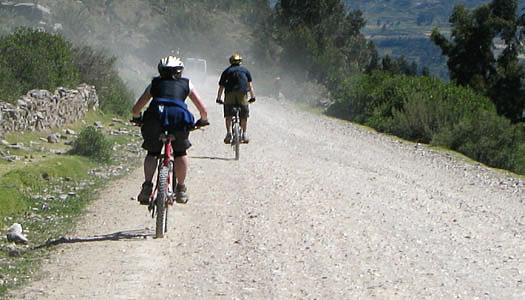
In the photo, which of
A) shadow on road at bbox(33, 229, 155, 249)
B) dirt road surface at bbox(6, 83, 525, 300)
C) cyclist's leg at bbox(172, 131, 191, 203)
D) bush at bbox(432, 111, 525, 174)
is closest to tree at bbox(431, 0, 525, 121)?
bush at bbox(432, 111, 525, 174)

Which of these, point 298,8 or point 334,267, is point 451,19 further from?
point 334,267

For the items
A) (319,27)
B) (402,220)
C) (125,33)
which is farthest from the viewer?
(125,33)

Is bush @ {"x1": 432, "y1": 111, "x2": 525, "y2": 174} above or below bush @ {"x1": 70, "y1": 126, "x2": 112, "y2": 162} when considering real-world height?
below

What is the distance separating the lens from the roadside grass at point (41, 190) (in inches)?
307

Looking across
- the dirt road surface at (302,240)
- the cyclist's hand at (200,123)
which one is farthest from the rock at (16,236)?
the cyclist's hand at (200,123)

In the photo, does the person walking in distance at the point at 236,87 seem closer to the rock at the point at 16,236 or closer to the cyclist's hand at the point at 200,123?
the cyclist's hand at the point at 200,123

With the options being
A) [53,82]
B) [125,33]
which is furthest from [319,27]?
[53,82]

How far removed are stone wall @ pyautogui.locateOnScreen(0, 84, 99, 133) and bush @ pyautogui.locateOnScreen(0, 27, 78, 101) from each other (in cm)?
→ 34

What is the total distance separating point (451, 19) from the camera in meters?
A: 47.4

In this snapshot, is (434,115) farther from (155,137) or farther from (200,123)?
(155,137)

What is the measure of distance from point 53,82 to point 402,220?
475 inches

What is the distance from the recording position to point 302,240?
26.9 feet

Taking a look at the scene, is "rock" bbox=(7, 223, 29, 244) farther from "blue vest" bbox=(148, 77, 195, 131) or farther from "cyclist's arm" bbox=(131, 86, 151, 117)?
"blue vest" bbox=(148, 77, 195, 131)

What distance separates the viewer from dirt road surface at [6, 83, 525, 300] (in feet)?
21.1
